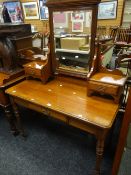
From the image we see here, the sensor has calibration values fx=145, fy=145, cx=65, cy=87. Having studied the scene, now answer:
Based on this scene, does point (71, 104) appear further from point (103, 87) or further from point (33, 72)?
point (33, 72)

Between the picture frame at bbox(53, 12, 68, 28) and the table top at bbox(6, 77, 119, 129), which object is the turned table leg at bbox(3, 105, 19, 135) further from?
the picture frame at bbox(53, 12, 68, 28)

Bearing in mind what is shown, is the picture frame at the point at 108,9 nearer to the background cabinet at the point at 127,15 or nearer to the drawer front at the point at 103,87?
the background cabinet at the point at 127,15

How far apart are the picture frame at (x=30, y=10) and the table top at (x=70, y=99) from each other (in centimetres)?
351

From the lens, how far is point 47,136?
1.79m

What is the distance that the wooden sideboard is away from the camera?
99 cm

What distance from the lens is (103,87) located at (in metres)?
1.08

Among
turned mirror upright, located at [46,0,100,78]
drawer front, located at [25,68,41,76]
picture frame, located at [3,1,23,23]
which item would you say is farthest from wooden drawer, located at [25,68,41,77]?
picture frame, located at [3,1,23,23]

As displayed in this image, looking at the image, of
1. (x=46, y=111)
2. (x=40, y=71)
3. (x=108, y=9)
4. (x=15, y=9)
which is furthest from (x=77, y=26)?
(x=15, y=9)

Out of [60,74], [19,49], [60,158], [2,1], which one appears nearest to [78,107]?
[60,74]

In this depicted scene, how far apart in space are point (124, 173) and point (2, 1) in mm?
5480

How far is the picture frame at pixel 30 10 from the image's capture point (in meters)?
4.23

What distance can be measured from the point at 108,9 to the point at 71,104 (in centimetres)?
323

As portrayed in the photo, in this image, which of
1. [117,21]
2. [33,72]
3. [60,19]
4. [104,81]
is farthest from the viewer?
[117,21]

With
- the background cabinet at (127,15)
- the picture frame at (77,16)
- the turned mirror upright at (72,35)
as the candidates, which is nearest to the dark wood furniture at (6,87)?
the turned mirror upright at (72,35)
